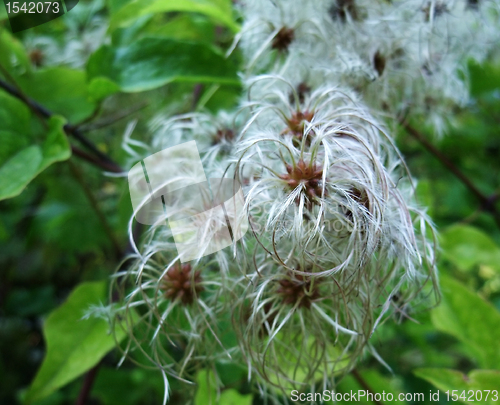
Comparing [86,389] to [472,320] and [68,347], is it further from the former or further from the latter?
[472,320]

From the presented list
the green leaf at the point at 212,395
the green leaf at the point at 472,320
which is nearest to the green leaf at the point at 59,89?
the green leaf at the point at 212,395

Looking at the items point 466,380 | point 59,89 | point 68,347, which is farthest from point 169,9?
point 466,380

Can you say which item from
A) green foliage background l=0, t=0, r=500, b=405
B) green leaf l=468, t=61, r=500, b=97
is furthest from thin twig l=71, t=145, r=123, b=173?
green leaf l=468, t=61, r=500, b=97

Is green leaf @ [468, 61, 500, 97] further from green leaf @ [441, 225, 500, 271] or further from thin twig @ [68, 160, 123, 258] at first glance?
thin twig @ [68, 160, 123, 258]

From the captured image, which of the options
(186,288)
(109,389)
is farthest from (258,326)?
(109,389)

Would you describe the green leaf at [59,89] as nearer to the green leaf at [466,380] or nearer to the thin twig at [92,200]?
the thin twig at [92,200]
